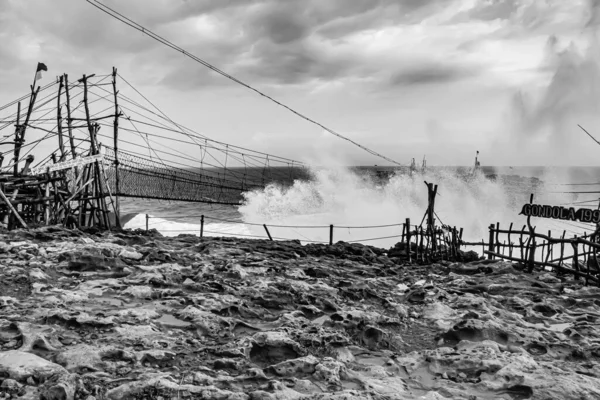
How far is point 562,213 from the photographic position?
1480cm

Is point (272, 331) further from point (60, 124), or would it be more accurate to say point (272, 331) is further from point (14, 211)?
point (60, 124)

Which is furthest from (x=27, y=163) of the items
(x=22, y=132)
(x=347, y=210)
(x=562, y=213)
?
(x=347, y=210)

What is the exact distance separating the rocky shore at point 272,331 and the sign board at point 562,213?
307 centimetres

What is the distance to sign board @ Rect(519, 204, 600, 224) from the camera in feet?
46.4

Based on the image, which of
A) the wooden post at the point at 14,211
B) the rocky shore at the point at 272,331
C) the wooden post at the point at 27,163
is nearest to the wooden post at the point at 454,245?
the rocky shore at the point at 272,331

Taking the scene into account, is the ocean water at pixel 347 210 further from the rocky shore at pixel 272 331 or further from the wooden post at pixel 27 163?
the rocky shore at pixel 272 331

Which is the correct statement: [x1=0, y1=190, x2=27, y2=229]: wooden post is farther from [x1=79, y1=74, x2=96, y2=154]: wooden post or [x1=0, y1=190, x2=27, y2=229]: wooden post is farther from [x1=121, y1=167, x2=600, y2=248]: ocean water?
[x1=121, y1=167, x2=600, y2=248]: ocean water

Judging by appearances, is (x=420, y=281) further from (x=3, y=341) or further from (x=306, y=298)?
(x=3, y=341)

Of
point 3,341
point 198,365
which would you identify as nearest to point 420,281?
point 198,365

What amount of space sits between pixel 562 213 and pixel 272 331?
39.6ft

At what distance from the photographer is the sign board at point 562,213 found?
14.2 metres

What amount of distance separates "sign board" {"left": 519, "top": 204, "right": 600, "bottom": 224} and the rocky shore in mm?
3071

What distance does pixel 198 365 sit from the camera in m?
5.73

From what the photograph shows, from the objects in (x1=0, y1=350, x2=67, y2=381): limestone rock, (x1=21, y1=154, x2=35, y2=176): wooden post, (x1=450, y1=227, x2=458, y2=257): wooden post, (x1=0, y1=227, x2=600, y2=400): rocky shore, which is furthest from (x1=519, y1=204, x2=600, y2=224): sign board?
(x1=21, y1=154, x2=35, y2=176): wooden post
